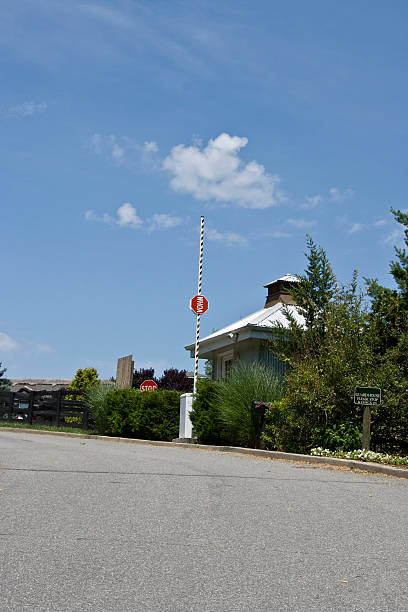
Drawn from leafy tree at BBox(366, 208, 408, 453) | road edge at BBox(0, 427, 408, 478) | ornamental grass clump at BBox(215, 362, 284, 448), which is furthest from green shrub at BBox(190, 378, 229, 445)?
leafy tree at BBox(366, 208, 408, 453)

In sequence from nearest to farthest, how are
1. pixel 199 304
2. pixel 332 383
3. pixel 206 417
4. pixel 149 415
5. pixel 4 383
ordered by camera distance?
pixel 332 383, pixel 206 417, pixel 199 304, pixel 149 415, pixel 4 383

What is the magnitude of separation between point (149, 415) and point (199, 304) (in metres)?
4.11

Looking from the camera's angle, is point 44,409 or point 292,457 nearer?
point 292,457

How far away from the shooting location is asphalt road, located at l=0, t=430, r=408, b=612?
14.4 feet

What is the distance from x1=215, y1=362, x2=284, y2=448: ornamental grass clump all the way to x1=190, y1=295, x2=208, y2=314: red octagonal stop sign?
401cm

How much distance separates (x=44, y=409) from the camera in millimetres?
32969

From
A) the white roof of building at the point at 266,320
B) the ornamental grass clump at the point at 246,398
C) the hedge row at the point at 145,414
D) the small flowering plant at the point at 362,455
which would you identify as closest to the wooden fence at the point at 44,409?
the hedge row at the point at 145,414

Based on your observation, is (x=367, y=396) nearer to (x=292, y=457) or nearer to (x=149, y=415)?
(x=292, y=457)

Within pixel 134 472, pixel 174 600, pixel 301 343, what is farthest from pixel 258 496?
pixel 301 343

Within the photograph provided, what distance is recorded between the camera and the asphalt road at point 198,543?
4.40m

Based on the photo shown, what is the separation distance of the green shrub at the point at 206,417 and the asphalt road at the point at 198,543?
31.0 feet

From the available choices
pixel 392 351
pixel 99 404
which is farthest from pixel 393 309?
pixel 99 404

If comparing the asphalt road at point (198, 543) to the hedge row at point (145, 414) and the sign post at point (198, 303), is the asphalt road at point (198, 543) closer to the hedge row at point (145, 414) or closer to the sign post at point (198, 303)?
the sign post at point (198, 303)

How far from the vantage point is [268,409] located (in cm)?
1745
